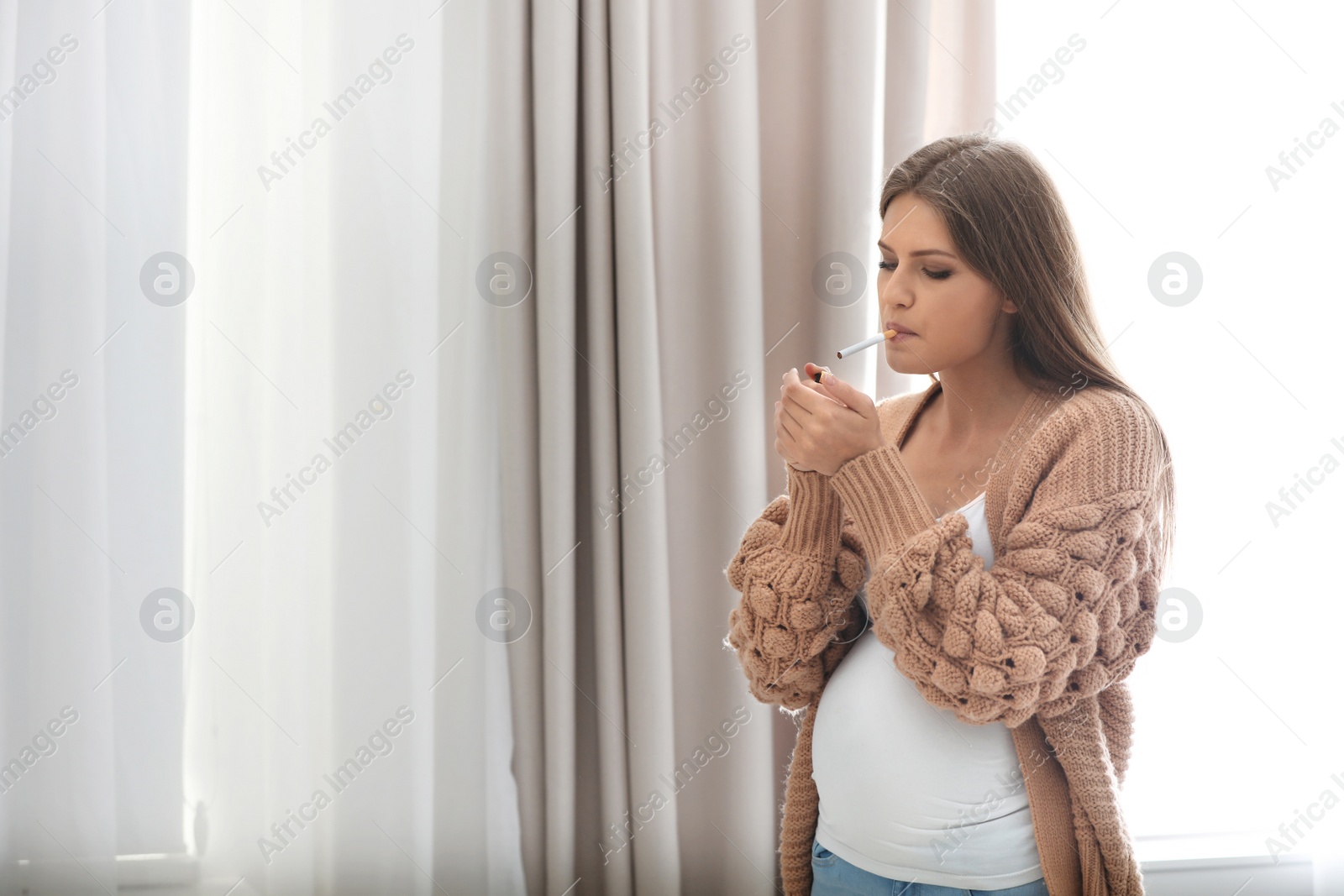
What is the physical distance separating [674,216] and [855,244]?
285mm

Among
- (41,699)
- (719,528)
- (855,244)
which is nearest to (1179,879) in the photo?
(719,528)

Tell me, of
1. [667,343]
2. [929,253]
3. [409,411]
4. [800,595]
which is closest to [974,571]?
[800,595]

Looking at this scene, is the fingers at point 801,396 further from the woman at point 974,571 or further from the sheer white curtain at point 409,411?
the sheer white curtain at point 409,411

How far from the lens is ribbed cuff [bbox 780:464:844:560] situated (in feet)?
3.21

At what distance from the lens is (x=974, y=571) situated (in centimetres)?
84

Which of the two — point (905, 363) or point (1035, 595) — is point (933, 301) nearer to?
point (905, 363)

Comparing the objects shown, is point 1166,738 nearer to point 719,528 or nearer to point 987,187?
point 719,528

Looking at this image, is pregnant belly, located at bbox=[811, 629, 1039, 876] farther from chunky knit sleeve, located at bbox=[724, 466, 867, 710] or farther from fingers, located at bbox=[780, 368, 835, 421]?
fingers, located at bbox=[780, 368, 835, 421]

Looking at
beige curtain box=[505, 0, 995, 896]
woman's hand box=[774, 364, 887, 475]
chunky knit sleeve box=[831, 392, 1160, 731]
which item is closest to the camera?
chunky knit sleeve box=[831, 392, 1160, 731]

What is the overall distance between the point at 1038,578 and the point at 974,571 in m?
0.06

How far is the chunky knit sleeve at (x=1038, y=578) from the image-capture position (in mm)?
819

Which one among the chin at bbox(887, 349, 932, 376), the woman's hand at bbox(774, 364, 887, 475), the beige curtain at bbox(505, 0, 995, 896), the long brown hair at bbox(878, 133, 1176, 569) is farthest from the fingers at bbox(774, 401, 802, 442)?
the beige curtain at bbox(505, 0, 995, 896)

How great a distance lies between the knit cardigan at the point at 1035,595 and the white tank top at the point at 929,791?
0.02 metres

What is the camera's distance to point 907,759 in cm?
90
